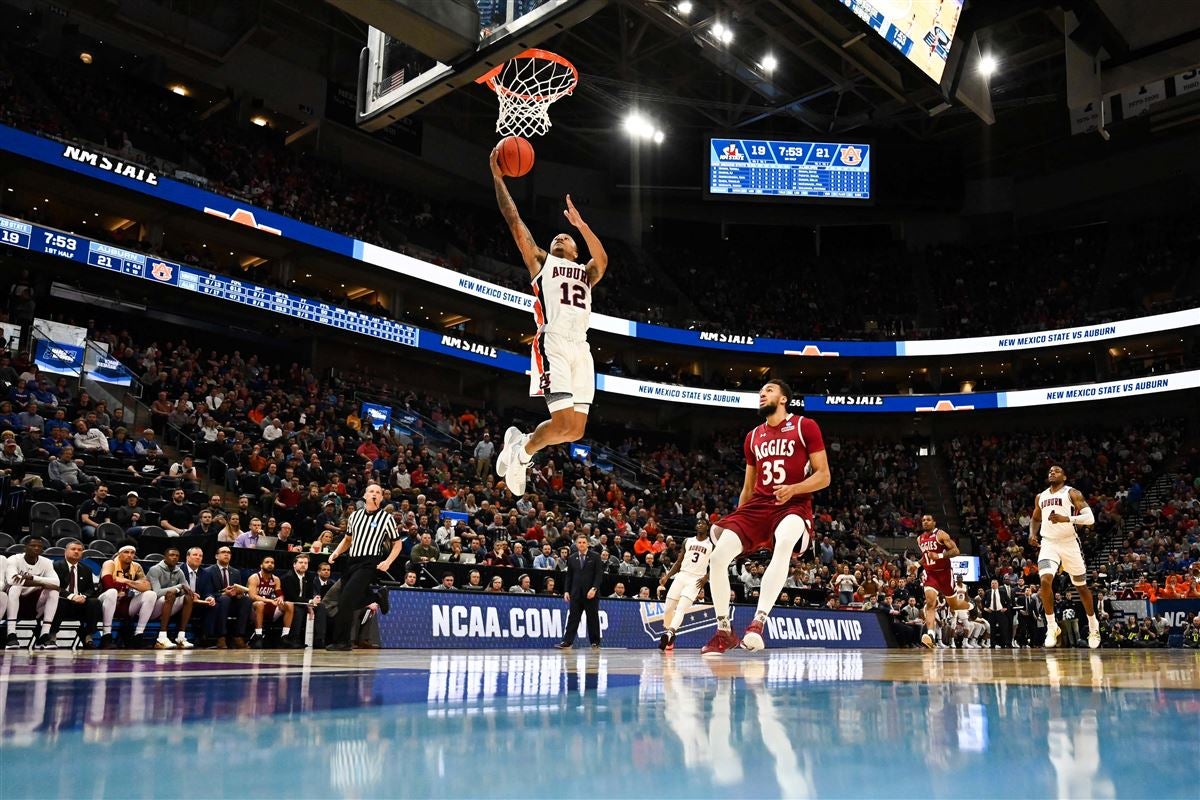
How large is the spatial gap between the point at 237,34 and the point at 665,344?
16968 mm

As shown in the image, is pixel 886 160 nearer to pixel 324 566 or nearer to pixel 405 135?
pixel 405 135

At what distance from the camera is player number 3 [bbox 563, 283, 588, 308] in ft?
23.4

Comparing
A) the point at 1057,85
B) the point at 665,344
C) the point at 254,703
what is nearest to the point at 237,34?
the point at 665,344

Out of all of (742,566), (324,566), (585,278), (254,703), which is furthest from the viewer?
(742,566)

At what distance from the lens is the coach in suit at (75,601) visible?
911cm

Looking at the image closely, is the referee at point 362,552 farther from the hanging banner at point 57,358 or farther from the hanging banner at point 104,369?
the hanging banner at point 57,358

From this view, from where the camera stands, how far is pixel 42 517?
441 inches

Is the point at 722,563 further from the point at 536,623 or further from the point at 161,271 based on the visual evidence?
the point at 161,271

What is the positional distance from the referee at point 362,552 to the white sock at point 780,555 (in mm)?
3752

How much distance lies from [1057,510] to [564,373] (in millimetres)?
6077

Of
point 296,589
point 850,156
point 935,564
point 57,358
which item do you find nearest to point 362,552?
point 296,589

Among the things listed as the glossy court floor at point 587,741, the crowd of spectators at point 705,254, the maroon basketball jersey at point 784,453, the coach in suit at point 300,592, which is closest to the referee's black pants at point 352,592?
the coach in suit at point 300,592

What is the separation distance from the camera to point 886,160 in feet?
106

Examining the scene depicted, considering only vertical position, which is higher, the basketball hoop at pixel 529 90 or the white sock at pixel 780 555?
the basketball hoop at pixel 529 90
